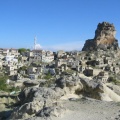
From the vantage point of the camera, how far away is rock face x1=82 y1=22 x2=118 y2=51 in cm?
11933

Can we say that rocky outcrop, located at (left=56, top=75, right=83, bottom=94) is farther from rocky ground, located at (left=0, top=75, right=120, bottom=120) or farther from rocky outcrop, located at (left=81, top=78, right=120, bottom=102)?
rocky outcrop, located at (left=81, top=78, right=120, bottom=102)

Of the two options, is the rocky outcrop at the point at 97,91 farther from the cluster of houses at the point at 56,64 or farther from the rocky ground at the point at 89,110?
the cluster of houses at the point at 56,64

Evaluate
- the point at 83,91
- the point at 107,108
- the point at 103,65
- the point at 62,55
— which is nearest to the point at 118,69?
the point at 103,65

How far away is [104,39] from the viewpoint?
399 ft

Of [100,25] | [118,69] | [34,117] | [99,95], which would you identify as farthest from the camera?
[100,25]

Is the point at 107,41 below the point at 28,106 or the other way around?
the other way around

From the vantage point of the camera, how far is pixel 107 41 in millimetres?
121125

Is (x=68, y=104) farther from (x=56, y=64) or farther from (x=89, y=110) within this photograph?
(x=56, y=64)

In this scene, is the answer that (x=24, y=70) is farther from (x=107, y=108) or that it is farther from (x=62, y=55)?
(x=107, y=108)

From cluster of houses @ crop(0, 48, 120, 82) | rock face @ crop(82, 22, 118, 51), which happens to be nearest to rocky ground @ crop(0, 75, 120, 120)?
cluster of houses @ crop(0, 48, 120, 82)

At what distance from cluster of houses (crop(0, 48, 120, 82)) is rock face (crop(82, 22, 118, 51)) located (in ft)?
14.6

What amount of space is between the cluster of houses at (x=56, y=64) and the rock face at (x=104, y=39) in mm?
4441

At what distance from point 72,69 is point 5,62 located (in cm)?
2075

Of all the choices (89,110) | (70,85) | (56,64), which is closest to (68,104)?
(89,110)
